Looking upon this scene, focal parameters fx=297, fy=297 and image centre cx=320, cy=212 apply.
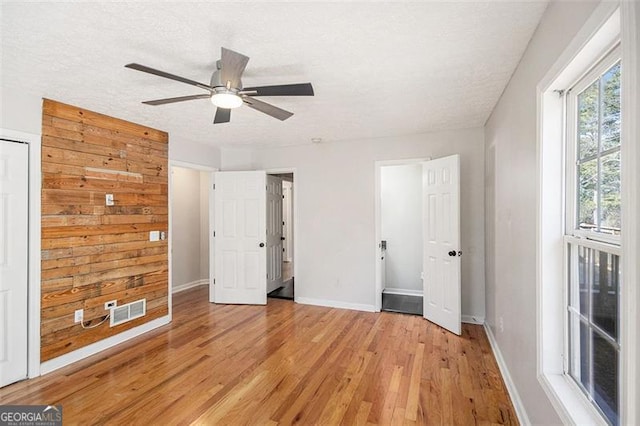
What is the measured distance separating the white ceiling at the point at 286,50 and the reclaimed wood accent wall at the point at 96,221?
13.5 inches

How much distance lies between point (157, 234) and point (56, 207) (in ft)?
3.65

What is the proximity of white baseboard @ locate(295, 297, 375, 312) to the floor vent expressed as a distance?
2.13 meters

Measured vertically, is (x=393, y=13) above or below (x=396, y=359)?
above

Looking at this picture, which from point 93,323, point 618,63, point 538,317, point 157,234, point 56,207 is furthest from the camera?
point 157,234

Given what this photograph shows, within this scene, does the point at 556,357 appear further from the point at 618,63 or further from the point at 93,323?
the point at 93,323

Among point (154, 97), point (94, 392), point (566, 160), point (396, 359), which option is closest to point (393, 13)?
point (566, 160)

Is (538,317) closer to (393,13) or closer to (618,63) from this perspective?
(618,63)

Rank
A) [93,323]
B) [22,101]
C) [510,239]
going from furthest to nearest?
[93,323], [22,101], [510,239]

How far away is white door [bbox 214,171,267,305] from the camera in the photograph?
4.65m

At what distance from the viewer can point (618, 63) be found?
1.14 metres

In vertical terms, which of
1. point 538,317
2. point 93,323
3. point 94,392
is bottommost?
point 94,392

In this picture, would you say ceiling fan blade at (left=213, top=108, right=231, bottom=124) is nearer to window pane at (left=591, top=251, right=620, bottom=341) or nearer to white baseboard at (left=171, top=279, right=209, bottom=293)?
window pane at (left=591, top=251, right=620, bottom=341)

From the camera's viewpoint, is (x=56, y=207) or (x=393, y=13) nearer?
(x=393, y=13)

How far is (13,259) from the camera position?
252 cm
